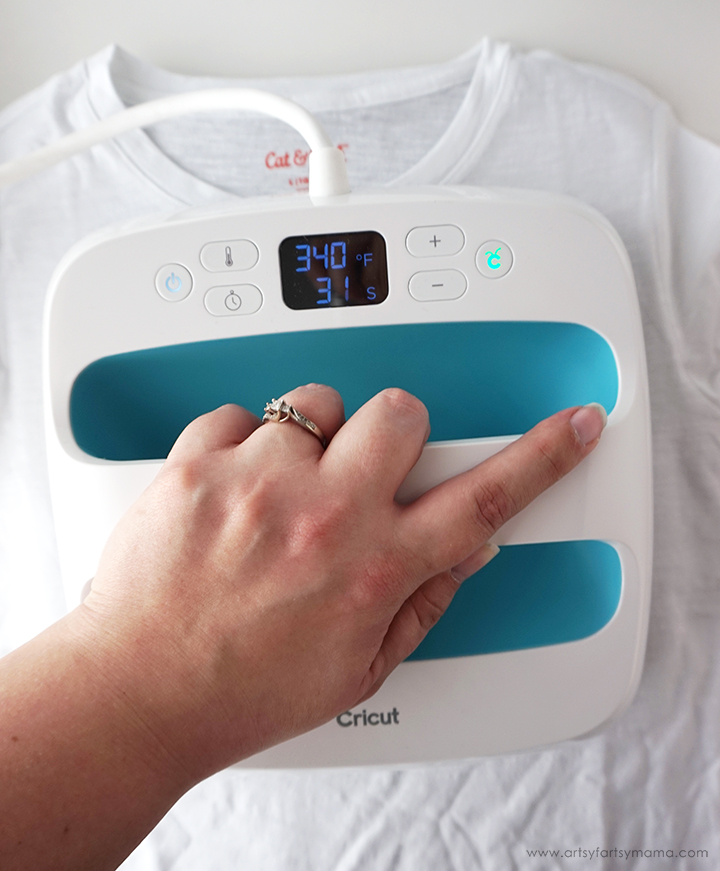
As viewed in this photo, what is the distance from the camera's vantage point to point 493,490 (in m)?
0.44

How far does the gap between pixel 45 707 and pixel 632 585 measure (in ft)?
1.45

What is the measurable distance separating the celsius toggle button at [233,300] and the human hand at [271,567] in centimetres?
10

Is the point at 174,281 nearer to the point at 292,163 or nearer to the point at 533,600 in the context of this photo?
the point at 292,163

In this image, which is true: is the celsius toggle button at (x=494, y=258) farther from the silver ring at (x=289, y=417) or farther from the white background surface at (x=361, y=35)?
the white background surface at (x=361, y=35)

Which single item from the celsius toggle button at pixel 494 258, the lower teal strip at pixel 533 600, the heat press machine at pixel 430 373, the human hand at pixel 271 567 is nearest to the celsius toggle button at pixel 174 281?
the heat press machine at pixel 430 373

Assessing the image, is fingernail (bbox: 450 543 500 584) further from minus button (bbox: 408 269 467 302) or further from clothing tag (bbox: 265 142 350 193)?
clothing tag (bbox: 265 142 350 193)

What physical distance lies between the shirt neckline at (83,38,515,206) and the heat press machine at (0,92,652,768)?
0.18 metres

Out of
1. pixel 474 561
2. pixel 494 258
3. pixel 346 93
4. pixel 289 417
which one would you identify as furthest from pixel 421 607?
pixel 346 93

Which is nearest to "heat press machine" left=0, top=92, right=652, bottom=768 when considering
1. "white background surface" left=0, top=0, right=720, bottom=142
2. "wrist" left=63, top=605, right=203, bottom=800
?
"wrist" left=63, top=605, right=203, bottom=800

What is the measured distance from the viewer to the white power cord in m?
0.52

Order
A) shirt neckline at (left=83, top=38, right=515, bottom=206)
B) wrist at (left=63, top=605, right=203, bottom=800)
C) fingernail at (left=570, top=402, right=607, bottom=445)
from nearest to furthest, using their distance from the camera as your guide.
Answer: wrist at (left=63, top=605, right=203, bottom=800) → fingernail at (left=570, top=402, right=607, bottom=445) → shirt neckline at (left=83, top=38, right=515, bottom=206)

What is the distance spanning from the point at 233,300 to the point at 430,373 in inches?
6.8

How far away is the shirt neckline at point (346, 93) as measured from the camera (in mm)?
680

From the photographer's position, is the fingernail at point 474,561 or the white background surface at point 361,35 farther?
the white background surface at point 361,35
